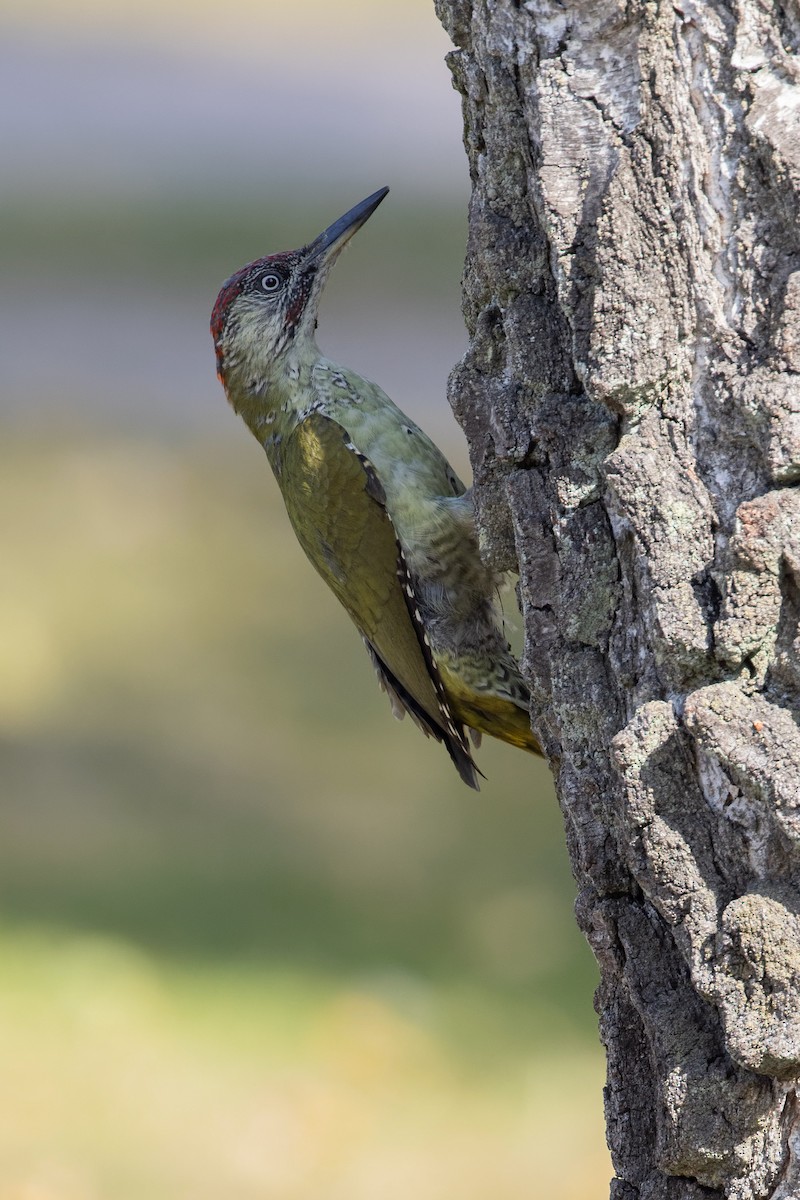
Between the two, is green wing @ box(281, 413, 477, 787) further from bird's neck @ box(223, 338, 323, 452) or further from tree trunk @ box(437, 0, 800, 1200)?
tree trunk @ box(437, 0, 800, 1200)

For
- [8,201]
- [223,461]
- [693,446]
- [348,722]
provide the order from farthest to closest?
[8,201] < [223,461] < [348,722] < [693,446]

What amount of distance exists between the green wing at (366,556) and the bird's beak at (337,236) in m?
0.58

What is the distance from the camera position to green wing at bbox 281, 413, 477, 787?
3.15 meters

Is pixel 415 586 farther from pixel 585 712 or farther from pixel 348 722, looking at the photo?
pixel 348 722

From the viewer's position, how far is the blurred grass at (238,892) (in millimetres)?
3637

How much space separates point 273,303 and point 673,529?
213 cm

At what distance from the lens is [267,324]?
349cm

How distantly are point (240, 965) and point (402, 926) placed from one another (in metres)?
0.58

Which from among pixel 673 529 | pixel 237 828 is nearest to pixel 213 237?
pixel 237 828

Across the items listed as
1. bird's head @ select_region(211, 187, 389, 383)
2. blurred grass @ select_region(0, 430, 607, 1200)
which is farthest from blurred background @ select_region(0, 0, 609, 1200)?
bird's head @ select_region(211, 187, 389, 383)

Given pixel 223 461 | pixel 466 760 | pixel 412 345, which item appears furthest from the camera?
pixel 412 345

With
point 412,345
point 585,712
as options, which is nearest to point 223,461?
point 412,345

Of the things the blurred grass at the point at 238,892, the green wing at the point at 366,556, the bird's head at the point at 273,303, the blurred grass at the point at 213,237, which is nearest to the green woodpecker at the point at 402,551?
the green wing at the point at 366,556

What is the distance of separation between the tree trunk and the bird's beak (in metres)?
1.59
